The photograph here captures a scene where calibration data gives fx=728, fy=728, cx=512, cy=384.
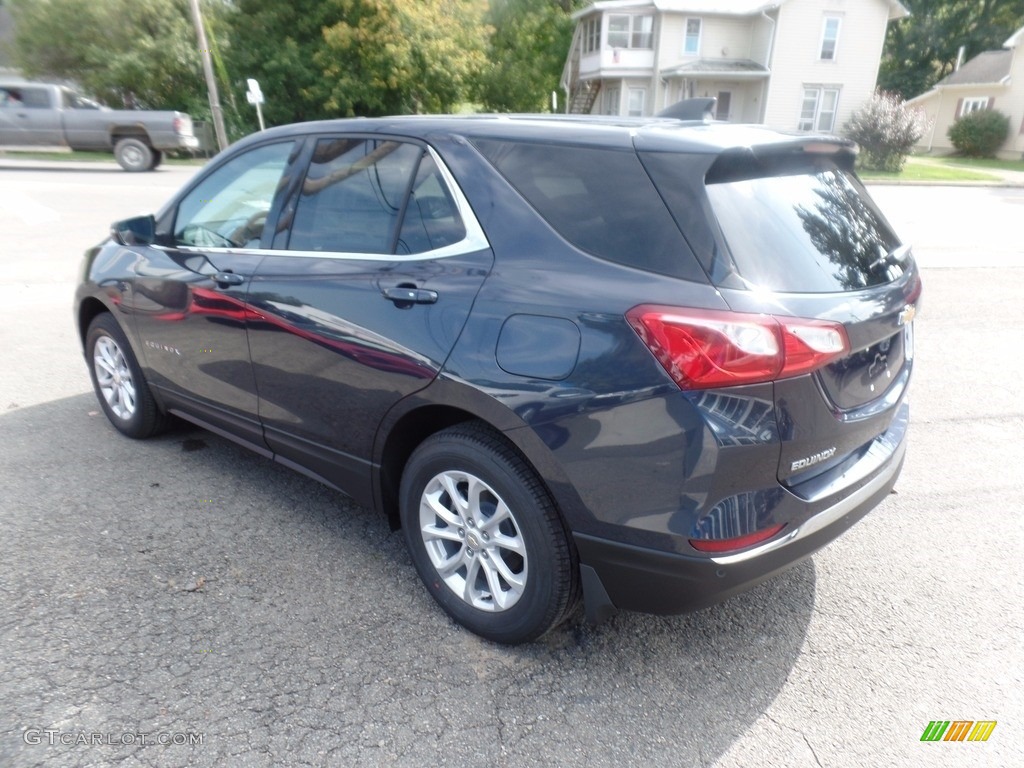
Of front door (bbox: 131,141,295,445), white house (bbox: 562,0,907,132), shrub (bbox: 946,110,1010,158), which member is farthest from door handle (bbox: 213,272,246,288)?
shrub (bbox: 946,110,1010,158)

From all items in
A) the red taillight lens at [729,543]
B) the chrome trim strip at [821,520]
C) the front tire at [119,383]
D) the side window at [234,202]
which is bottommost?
the front tire at [119,383]

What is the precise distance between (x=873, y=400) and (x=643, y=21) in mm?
35195

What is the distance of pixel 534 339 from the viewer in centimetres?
226

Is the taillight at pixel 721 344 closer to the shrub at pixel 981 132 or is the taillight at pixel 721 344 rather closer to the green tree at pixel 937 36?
the shrub at pixel 981 132

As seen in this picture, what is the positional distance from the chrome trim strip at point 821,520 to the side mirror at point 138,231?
10.7 ft

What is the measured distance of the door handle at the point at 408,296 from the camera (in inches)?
99.5

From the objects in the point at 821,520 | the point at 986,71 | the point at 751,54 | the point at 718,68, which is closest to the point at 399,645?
the point at 821,520

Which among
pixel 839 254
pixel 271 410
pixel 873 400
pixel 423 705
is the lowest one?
pixel 423 705

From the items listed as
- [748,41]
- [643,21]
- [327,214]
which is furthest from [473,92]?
[327,214]

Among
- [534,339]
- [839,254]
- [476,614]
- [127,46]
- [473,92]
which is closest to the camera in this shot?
[534,339]

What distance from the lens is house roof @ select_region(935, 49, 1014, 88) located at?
118ft

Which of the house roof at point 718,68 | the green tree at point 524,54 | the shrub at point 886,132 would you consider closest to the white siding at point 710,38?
the house roof at point 718,68

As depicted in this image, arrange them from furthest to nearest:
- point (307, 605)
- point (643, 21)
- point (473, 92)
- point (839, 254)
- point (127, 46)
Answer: point (473, 92), point (643, 21), point (127, 46), point (307, 605), point (839, 254)

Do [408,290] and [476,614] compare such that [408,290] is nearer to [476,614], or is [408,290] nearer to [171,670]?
[476,614]
